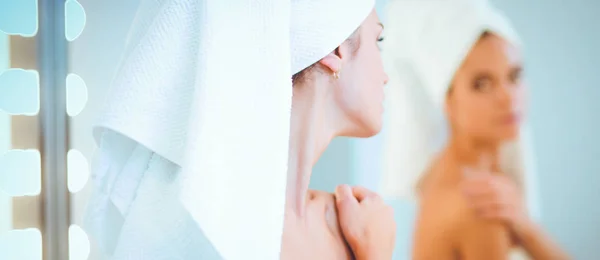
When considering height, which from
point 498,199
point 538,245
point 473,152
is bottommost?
point 538,245

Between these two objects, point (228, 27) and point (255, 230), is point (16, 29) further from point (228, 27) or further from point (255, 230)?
point (255, 230)

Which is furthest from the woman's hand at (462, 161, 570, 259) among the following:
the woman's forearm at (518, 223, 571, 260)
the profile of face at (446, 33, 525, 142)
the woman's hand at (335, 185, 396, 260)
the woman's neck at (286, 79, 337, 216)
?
the woman's neck at (286, 79, 337, 216)

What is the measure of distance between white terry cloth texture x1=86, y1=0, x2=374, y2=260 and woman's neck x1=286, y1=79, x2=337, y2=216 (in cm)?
8

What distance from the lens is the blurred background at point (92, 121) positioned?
110 centimetres

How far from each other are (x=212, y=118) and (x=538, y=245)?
85 centimetres

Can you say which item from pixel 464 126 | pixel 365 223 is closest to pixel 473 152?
pixel 464 126

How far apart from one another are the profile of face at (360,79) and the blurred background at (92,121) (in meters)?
0.25

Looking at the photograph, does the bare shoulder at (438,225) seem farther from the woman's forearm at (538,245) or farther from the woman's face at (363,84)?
the woman's face at (363,84)

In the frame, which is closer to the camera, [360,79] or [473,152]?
[360,79]

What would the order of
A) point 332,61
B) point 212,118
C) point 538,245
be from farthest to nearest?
point 538,245
point 332,61
point 212,118

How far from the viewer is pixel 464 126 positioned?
116 cm

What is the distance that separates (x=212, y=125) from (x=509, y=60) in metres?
0.80

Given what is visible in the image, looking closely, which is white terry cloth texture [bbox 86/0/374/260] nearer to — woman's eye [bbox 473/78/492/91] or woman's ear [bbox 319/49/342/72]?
woman's ear [bbox 319/49/342/72]

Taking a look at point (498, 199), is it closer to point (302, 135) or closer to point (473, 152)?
point (473, 152)
